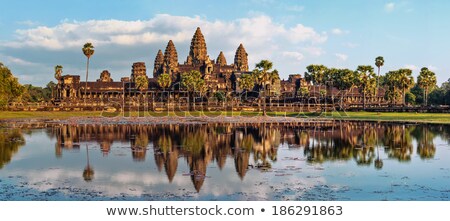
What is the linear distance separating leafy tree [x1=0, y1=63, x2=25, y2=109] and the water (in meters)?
58.3

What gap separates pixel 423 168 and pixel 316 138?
1685 centimetres

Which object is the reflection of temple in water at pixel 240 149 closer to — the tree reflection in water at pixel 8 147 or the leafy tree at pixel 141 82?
the tree reflection in water at pixel 8 147

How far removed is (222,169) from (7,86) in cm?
8151

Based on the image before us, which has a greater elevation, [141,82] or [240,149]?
[141,82]

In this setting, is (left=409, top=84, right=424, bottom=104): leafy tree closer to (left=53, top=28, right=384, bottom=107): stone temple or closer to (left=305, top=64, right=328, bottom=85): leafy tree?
(left=53, top=28, right=384, bottom=107): stone temple

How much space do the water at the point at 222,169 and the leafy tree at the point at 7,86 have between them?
58266 mm

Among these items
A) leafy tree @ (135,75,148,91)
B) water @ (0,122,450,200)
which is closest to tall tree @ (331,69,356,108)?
leafy tree @ (135,75,148,91)

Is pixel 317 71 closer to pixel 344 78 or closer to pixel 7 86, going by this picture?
pixel 344 78

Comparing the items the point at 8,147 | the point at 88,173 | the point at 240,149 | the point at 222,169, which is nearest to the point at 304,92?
the point at 240,149

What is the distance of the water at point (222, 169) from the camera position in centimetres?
1747

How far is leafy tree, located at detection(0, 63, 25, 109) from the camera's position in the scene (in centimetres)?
9012

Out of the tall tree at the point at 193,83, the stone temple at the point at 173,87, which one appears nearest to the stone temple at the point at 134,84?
the stone temple at the point at 173,87

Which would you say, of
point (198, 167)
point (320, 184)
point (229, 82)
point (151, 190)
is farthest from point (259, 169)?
point (229, 82)

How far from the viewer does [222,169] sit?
75.5 ft
